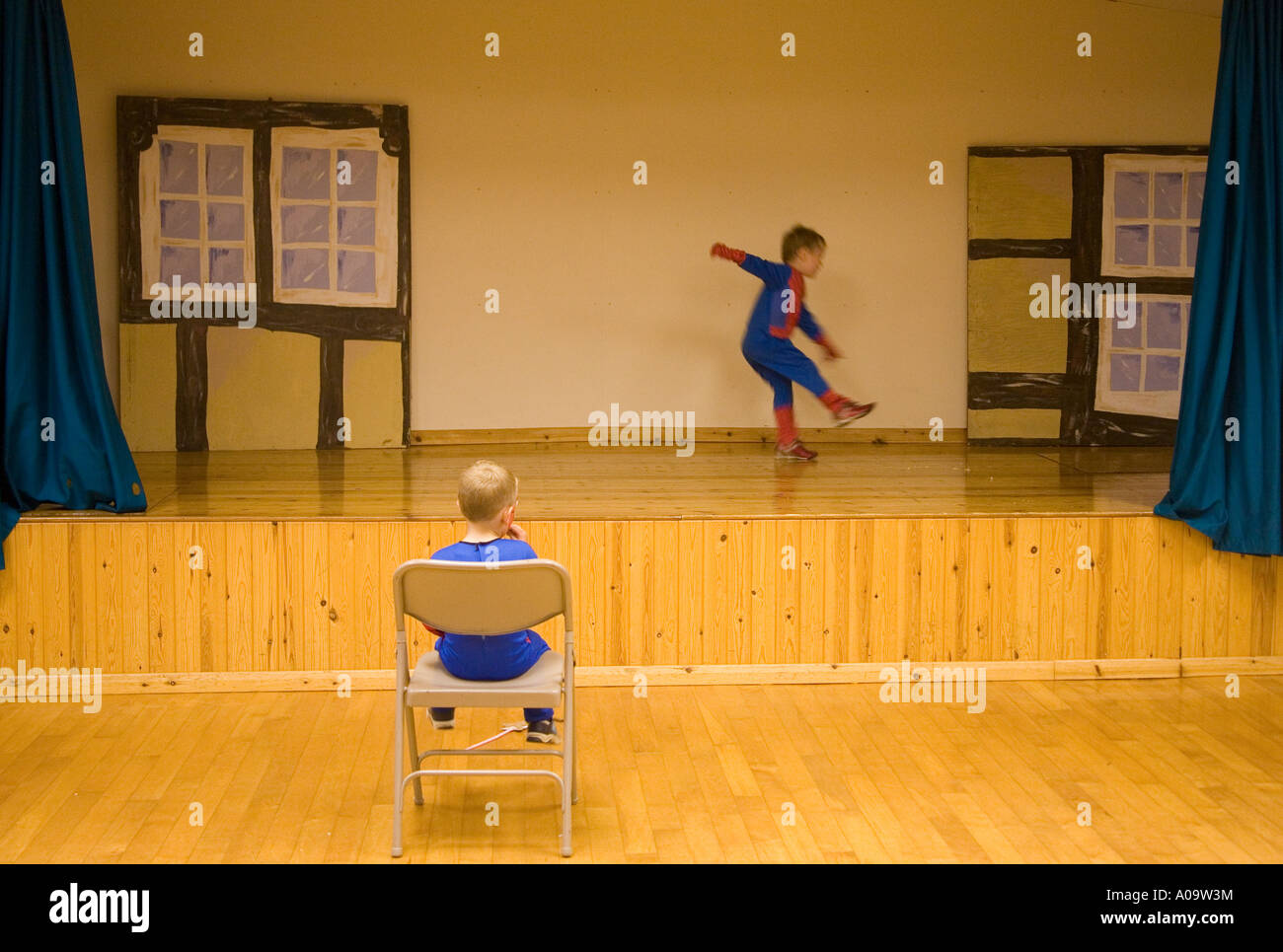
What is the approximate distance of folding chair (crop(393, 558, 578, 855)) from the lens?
11.0 ft

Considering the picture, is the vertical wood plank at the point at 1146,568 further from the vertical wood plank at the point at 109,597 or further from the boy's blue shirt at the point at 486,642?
the vertical wood plank at the point at 109,597

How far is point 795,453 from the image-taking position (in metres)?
7.31

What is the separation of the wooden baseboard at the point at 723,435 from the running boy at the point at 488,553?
4352 mm

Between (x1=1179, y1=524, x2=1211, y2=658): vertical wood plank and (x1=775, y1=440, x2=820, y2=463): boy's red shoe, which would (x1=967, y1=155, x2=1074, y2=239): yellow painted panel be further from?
(x1=1179, y1=524, x2=1211, y2=658): vertical wood plank

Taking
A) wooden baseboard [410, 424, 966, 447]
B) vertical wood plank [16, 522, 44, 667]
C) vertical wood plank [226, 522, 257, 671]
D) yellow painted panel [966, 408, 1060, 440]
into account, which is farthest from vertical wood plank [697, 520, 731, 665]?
yellow painted panel [966, 408, 1060, 440]

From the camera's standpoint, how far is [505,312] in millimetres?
8094

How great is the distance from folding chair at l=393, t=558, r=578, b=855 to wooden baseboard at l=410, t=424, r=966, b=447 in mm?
4535

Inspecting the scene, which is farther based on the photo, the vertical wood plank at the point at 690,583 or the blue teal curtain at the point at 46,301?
the vertical wood plank at the point at 690,583

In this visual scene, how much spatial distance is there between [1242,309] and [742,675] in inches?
91.3

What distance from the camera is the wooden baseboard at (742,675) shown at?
500cm

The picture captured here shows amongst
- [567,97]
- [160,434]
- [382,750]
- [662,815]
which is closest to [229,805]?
[382,750]

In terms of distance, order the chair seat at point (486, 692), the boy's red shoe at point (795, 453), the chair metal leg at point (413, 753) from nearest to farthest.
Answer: the chair seat at point (486, 692)
the chair metal leg at point (413, 753)
the boy's red shoe at point (795, 453)

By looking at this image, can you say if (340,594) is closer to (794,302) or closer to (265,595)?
(265,595)

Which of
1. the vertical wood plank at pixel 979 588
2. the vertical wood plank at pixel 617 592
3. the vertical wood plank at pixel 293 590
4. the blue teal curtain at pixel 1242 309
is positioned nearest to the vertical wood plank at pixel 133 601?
the vertical wood plank at pixel 293 590
